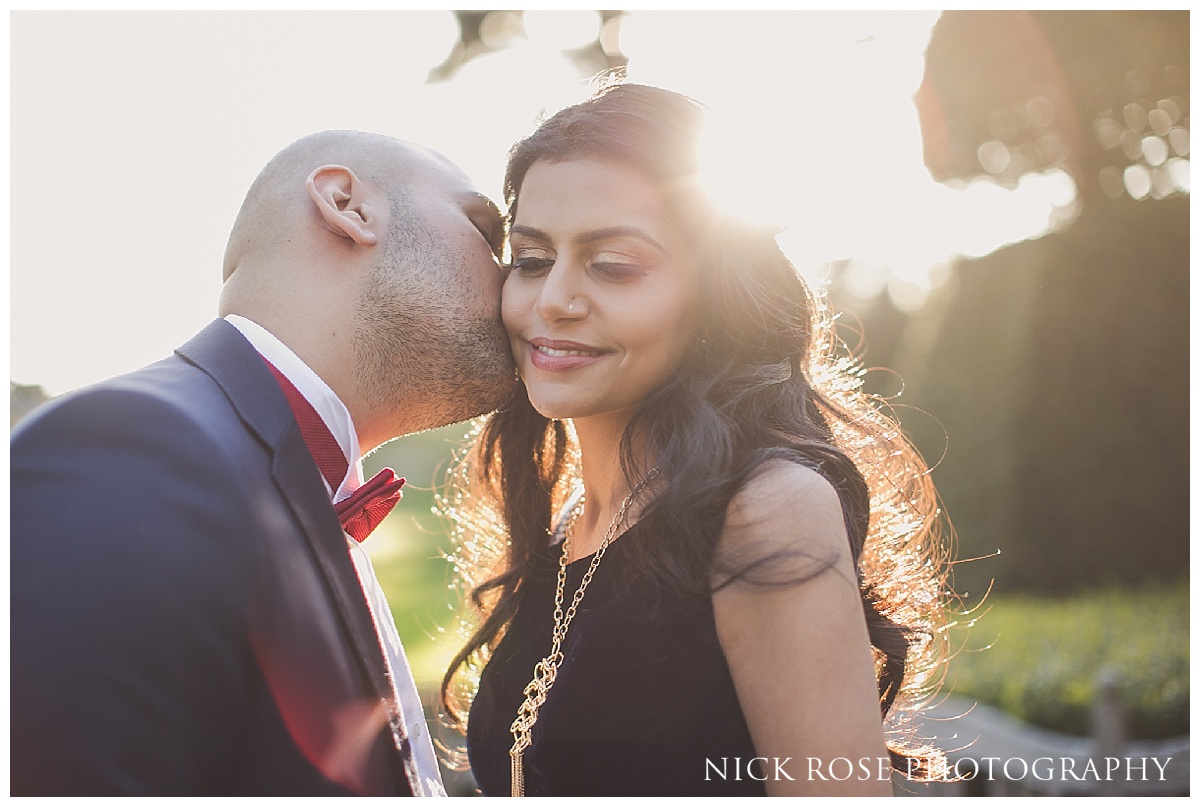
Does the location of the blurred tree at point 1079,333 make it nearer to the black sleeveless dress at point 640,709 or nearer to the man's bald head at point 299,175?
the man's bald head at point 299,175

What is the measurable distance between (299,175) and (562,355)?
101 centimetres

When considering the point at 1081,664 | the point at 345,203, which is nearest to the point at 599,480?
the point at 345,203

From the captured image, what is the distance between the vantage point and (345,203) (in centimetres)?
282

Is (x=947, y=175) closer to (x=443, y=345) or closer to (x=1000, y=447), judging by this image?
(x=1000, y=447)

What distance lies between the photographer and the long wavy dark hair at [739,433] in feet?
7.40

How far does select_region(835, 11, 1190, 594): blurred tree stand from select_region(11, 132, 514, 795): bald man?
23.1 ft

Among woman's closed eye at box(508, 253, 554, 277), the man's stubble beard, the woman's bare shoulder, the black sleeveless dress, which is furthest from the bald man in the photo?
the woman's bare shoulder

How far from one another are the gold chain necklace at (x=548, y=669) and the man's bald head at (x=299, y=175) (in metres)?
1.18

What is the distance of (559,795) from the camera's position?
233 cm

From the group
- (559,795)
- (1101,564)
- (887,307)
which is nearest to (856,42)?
(559,795)

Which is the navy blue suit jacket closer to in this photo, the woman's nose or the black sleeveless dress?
the black sleeveless dress

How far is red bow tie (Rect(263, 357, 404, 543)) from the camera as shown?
2471 millimetres

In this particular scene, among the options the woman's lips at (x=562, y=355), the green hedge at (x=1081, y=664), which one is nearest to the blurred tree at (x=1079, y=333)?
the green hedge at (x=1081, y=664)

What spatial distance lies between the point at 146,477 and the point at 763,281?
60.7 inches
